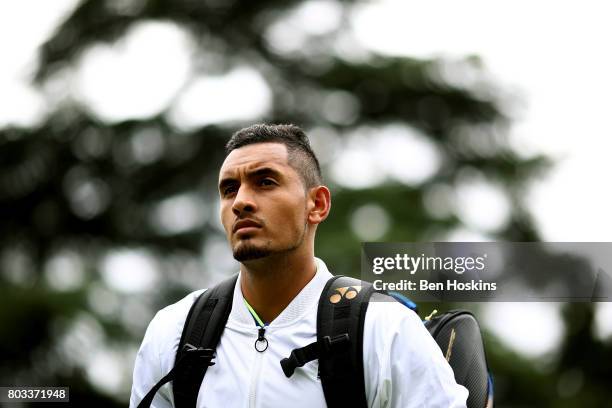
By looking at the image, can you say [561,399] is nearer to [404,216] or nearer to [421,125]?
[404,216]

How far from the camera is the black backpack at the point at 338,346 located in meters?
2.68

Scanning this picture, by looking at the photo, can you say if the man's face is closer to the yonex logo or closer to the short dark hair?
the short dark hair

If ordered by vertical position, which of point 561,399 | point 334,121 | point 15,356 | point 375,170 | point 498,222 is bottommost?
point 561,399

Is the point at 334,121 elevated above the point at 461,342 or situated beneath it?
elevated above

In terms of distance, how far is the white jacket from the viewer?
268 centimetres

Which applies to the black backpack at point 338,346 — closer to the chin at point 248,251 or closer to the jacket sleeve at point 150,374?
the jacket sleeve at point 150,374

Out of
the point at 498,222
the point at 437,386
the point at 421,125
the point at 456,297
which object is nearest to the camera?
the point at 437,386

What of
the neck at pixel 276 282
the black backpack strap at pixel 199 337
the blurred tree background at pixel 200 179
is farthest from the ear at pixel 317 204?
the blurred tree background at pixel 200 179

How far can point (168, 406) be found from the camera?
9.78ft

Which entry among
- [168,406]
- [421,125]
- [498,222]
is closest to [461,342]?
[168,406]

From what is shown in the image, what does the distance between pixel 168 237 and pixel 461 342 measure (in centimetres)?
495

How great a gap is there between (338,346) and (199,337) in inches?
19.2

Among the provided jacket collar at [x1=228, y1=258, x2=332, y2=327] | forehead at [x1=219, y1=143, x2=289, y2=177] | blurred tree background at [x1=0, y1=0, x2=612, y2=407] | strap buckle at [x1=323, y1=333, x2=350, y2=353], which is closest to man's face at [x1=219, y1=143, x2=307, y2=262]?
forehead at [x1=219, y1=143, x2=289, y2=177]

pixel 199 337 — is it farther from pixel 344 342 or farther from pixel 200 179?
pixel 200 179
